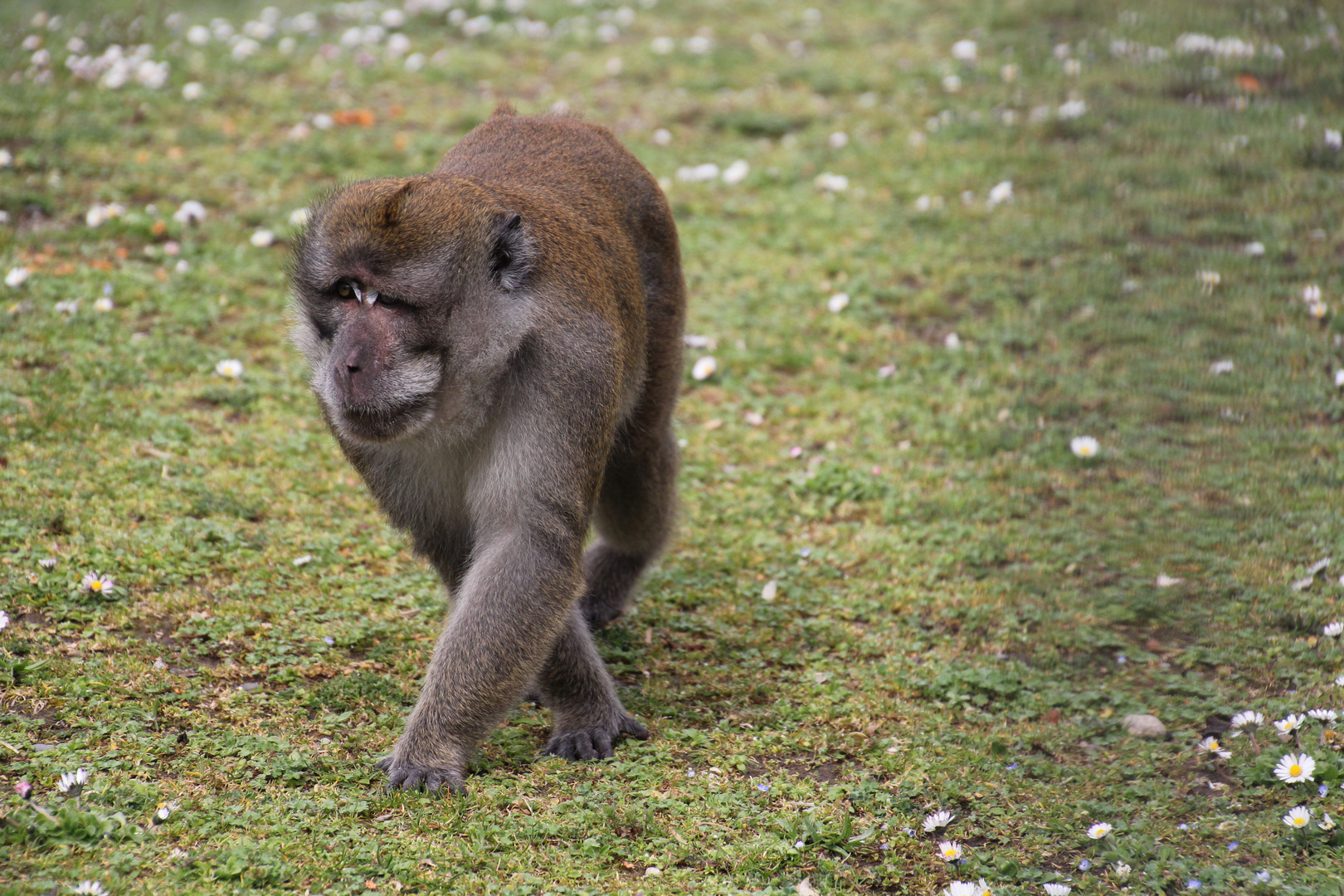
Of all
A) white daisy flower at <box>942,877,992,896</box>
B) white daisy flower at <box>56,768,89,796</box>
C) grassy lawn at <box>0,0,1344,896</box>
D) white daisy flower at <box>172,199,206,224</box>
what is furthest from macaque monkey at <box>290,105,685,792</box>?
white daisy flower at <box>172,199,206,224</box>

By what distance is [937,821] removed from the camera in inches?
150

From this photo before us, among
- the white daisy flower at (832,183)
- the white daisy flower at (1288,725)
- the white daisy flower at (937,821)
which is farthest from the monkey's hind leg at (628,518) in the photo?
the white daisy flower at (832,183)

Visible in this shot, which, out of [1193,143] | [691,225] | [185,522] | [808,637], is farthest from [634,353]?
[1193,143]

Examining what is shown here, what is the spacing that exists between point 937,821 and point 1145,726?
983 mm

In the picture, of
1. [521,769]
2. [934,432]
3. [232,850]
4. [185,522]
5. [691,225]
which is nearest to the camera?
[232,850]

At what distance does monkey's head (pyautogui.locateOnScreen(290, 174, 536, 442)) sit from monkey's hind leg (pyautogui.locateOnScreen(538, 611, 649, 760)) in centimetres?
103

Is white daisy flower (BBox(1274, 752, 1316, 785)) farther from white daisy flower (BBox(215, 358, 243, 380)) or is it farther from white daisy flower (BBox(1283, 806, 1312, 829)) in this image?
white daisy flower (BBox(215, 358, 243, 380))

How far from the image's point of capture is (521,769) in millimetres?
4062

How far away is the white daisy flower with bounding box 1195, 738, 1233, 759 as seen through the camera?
404 cm

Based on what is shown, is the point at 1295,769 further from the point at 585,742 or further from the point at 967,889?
the point at 585,742

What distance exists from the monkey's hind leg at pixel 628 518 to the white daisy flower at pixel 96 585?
175 centimetres

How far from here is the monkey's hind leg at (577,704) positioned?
4.17 metres

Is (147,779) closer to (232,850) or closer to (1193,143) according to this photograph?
(232,850)

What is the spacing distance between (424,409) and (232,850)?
1305 mm
